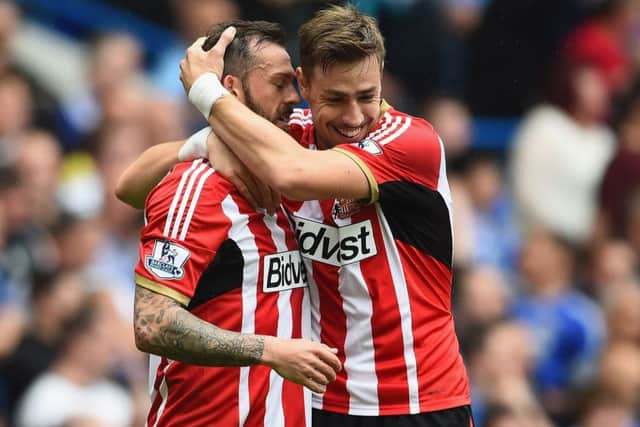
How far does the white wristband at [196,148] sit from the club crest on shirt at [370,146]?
0.54m

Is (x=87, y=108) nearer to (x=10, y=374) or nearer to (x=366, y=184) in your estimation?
(x=10, y=374)

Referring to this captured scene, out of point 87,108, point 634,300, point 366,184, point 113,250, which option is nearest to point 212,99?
point 366,184

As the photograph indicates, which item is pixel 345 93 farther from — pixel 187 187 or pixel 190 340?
pixel 190 340

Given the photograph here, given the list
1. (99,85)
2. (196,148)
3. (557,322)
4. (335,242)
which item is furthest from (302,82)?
(557,322)

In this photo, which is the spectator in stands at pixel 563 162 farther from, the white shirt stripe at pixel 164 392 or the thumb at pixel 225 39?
the white shirt stripe at pixel 164 392

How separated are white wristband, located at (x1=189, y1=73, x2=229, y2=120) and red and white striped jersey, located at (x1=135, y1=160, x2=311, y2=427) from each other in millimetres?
210

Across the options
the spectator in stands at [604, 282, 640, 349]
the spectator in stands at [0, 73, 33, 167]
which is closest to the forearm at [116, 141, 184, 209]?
the spectator in stands at [0, 73, 33, 167]

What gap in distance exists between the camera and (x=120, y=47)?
9727mm

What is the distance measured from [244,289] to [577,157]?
20.3 feet

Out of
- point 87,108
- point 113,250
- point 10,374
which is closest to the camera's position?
point 10,374

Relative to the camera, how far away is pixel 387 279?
506 centimetres

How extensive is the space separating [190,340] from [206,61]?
3.49 ft

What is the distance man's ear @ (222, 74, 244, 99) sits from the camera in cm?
509

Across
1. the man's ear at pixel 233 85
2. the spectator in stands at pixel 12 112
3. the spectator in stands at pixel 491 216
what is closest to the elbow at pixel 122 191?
the man's ear at pixel 233 85
